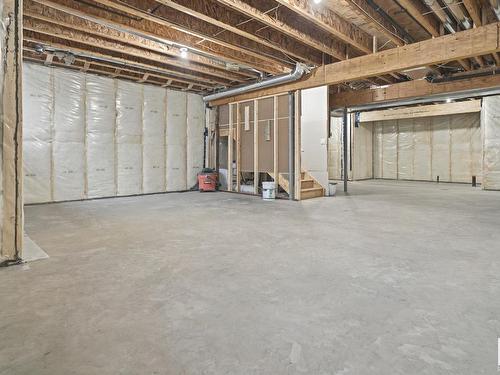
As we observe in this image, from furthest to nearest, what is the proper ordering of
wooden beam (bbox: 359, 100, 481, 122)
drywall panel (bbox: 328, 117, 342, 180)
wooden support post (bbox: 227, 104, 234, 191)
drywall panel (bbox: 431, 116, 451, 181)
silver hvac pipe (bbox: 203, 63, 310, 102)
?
drywall panel (bbox: 328, 117, 342, 180) → drywall panel (bbox: 431, 116, 451, 181) → wooden beam (bbox: 359, 100, 481, 122) → wooden support post (bbox: 227, 104, 234, 191) → silver hvac pipe (bbox: 203, 63, 310, 102)

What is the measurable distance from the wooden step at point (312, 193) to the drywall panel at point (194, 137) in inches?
122

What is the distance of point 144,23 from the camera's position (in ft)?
14.6

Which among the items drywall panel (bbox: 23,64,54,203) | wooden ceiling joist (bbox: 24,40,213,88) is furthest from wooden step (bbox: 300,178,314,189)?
drywall panel (bbox: 23,64,54,203)

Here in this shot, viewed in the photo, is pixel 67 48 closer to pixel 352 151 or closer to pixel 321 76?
pixel 321 76

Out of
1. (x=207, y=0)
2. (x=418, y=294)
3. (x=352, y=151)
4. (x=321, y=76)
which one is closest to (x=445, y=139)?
(x=352, y=151)

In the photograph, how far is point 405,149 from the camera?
11.9 m

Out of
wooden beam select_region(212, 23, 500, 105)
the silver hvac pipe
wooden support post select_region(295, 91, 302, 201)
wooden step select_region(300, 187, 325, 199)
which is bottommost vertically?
wooden step select_region(300, 187, 325, 199)

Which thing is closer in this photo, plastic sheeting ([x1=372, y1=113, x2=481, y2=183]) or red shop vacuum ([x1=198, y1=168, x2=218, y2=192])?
red shop vacuum ([x1=198, y1=168, x2=218, y2=192])

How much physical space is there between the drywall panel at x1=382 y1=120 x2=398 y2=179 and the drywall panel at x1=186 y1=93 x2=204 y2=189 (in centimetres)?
775

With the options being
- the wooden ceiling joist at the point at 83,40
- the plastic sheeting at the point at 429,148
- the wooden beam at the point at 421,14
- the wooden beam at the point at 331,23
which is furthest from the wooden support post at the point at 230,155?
the plastic sheeting at the point at 429,148

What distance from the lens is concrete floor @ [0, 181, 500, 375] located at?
4.38 feet

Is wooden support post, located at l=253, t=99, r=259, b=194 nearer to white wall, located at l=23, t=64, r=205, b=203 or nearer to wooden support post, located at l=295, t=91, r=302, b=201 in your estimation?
wooden support post, located at l=295, t=91, r=302, b=201

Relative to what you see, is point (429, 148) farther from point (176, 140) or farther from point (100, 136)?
point (100, 136)

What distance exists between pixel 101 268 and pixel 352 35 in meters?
4.57
